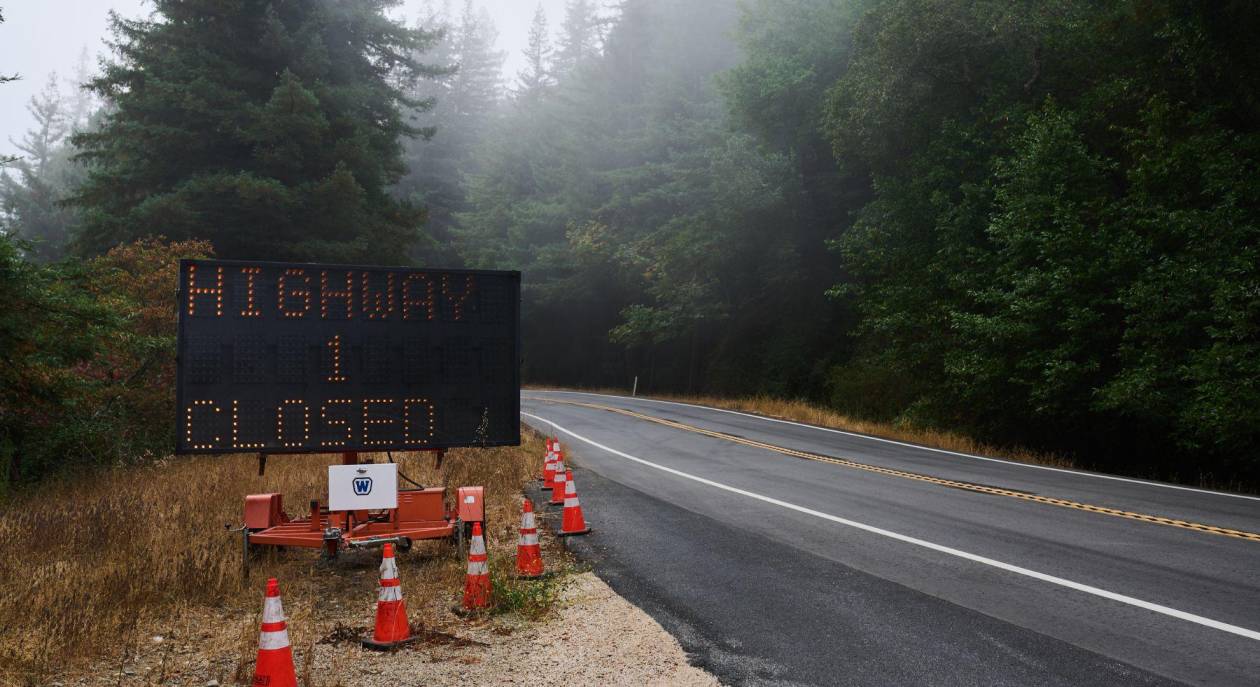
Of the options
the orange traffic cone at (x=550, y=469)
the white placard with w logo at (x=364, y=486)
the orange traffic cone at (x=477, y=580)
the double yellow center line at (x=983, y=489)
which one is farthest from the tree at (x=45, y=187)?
the orange traffic cone at (x=477, y=580)

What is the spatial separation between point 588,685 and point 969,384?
58.4 ft

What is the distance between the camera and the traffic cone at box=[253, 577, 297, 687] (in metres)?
5.18

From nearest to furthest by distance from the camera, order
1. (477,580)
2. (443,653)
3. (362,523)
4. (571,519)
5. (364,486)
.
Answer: (443,653)
(477,580)
(364,486)
(362,523)
(571,519)

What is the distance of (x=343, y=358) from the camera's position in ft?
27.4

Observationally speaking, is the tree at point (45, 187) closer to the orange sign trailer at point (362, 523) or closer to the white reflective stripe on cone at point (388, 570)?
the orange sign trailer at point (362, 523)

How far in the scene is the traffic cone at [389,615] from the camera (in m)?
6.45

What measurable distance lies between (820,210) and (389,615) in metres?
31.8

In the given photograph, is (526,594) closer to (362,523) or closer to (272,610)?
(362,523)

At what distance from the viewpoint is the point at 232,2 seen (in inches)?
1078

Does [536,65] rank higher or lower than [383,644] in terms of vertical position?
higher

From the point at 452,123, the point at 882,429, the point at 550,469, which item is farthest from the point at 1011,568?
the point at 452,123

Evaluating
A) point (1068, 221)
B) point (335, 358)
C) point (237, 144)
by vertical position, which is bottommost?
point (335, 358)

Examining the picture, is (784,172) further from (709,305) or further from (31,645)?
(31,645)

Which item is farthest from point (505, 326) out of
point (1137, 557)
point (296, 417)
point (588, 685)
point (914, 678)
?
point (1137, 557)
